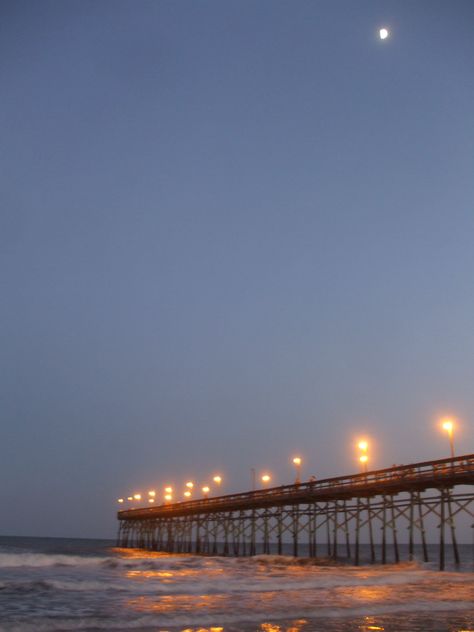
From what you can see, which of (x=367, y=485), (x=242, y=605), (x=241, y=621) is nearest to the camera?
(x=241, y=621)

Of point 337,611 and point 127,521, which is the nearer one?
point 337,611

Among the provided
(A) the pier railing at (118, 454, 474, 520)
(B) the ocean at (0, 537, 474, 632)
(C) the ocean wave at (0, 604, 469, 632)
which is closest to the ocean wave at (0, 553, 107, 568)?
(A) the pier railing at (118, 454, 474, 520)

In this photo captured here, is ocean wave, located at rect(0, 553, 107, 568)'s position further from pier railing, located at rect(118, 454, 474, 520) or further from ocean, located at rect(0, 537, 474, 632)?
ocean, located at rect(0, 537, 474, 632)

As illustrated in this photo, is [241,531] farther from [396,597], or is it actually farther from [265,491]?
[396,597]

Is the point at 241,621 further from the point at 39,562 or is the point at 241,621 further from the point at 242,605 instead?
the point at 39,562

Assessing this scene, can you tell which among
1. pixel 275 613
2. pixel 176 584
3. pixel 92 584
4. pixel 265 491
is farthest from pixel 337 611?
pixel 265 491

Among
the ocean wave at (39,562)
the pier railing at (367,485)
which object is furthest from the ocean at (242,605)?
the ocean wave at (39,562)

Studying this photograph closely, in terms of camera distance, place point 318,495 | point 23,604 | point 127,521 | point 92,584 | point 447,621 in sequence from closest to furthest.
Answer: point 447,621 < point 23,604 < point 92,584 < point 318,495 < point 127,521

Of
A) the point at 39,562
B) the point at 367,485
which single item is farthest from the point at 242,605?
the point at 39,562

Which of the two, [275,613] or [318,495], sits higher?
[318,495]

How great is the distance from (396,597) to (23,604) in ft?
29.7

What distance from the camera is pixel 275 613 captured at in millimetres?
11562

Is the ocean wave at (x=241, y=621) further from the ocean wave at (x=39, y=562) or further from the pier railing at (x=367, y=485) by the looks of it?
the ocean wave at (x=39, y=562)

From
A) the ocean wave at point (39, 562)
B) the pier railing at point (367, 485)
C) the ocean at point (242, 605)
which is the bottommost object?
the ocean wave at point (39, 562)
